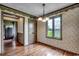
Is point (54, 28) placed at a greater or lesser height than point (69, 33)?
greater

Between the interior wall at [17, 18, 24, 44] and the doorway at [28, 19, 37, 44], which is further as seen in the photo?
the interior wall at [17, 18, 24, 44]

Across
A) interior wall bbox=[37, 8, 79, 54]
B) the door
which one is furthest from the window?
the door

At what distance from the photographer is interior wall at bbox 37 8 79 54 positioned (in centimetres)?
156

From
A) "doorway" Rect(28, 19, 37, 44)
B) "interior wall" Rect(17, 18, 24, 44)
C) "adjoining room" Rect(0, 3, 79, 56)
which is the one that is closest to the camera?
"adjoining room" Rect(0, 3, 79, 56)

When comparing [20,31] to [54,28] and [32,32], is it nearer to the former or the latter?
[32,32]

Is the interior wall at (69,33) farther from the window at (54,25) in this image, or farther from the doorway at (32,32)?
the doorway at (32,32)

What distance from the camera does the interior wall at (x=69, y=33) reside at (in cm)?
156

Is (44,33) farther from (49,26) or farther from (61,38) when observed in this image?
(61,38)

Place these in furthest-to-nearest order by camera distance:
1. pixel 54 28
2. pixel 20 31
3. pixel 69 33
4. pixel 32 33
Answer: pixel 20 31 < pixel 32 33 < pixel 69 33 < pixel 54 28

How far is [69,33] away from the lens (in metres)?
1.82

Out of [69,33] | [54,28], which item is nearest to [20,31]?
[54,28]

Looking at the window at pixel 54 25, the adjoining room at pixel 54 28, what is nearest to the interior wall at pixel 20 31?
the adjoining room at pixel 54 28

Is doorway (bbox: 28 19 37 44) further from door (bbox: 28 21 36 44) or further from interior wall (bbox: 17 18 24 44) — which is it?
interior wall (bbox: 17 18 24 44)

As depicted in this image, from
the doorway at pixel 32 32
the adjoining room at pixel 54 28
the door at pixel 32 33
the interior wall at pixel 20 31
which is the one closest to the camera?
the adjoining room at pixel 54 28
